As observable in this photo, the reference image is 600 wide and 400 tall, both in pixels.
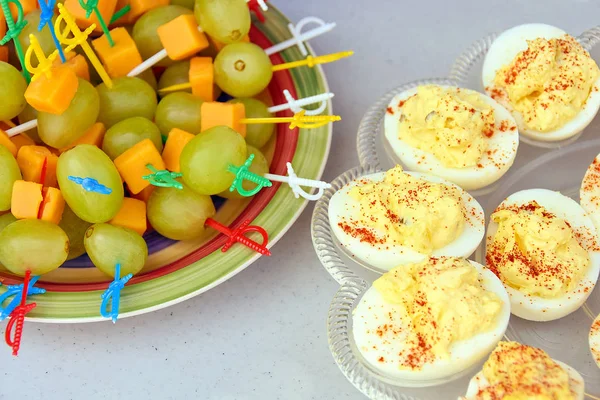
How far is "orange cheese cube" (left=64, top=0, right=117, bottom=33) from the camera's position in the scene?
5.06 ft

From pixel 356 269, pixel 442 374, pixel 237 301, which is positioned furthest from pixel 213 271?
pixel 442 374

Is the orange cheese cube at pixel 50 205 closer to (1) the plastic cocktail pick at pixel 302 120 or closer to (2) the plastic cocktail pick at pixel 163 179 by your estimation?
(2) the plastic cocktail pick at pixel 163 179

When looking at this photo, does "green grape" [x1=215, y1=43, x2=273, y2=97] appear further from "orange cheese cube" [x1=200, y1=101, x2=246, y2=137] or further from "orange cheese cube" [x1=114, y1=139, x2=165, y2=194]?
"orange cheese cube" [x1=114, y1=139, x2=165, y2=194]

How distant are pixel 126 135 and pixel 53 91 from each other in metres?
0.18

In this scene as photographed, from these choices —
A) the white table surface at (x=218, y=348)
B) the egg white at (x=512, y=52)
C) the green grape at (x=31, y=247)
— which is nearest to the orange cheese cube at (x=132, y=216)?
the green grape at (x=31, y=247)

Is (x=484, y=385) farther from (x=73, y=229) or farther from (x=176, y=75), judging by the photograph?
(x=176, y=75)

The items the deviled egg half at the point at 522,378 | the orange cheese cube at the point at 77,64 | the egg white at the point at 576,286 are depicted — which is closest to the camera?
the deviled egg half at the point at 522,378

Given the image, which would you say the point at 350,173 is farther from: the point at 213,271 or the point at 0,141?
the point at 0,141

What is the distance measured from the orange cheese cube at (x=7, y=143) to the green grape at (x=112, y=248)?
26 centimetres

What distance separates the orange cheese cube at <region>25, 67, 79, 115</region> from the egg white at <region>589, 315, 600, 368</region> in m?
1.15

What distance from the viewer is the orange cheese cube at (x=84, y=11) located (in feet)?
5.06

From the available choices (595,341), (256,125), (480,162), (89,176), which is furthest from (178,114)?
(595,341)

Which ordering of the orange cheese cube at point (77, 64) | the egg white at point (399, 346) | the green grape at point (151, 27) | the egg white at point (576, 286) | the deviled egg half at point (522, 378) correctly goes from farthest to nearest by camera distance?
the green grape at point (151, 27) < the orange cheese cube at point (77, 64) < the egg white at point (576, 286) < the egg white at point (399, 346) < the deviled egg half at point (522, 378)

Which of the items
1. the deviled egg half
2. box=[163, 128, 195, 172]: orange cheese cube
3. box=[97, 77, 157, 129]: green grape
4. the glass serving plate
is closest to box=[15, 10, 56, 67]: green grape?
box=[97, 77, 157, 129]: green grape
